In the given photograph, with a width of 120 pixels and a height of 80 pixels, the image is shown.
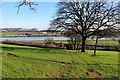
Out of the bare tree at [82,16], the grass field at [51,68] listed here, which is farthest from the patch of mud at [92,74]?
the bare tree at [82,16]

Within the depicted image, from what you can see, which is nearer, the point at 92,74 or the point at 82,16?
the point at 92,74

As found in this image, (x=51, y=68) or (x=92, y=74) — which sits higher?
(x=51, y=68)

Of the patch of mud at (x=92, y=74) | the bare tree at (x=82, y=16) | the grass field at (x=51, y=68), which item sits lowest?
the patch of mud at (x=92, y=74)

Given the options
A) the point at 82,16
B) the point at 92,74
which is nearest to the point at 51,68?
the point at 92,74

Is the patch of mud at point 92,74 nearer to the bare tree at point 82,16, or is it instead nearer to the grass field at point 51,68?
the grass field at point 51,68

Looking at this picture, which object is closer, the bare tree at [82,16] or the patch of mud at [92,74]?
the patch of mud at [92,74]

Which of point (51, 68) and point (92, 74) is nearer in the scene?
point (51, 68)

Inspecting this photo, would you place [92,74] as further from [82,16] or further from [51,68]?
[82,16]

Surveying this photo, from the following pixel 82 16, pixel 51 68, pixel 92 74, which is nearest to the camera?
pixel 51 68

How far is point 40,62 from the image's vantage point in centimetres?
1930

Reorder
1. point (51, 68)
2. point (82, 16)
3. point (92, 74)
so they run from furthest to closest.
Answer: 1. point (82, 16)
2. point (92, 74)
3. point (51, 68)

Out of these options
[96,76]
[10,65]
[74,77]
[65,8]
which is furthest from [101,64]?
[65,8]

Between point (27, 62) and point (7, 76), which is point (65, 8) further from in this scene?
point (7, 76)

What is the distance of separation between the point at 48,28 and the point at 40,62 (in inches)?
534
